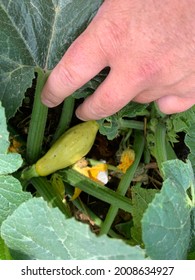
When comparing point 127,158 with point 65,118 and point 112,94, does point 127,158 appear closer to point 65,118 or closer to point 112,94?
point 65,118

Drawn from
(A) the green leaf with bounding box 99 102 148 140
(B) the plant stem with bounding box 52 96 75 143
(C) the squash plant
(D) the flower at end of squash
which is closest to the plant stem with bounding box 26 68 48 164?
(C) the squash plant

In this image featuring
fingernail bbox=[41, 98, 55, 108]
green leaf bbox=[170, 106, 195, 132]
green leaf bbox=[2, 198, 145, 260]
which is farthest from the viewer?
green leaf bbox=[170, 106, 195, 132]

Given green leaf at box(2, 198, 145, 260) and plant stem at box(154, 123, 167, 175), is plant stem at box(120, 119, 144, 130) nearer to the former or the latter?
plant stem at box(154, 123, 167, 175)

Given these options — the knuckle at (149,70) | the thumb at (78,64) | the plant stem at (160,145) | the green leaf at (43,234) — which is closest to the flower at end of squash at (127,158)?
the plant stem at (160,145)

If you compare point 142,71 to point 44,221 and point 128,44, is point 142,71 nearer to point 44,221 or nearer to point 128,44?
point 128,44

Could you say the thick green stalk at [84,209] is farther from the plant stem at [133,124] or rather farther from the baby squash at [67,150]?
the plant stem at [133,124]
